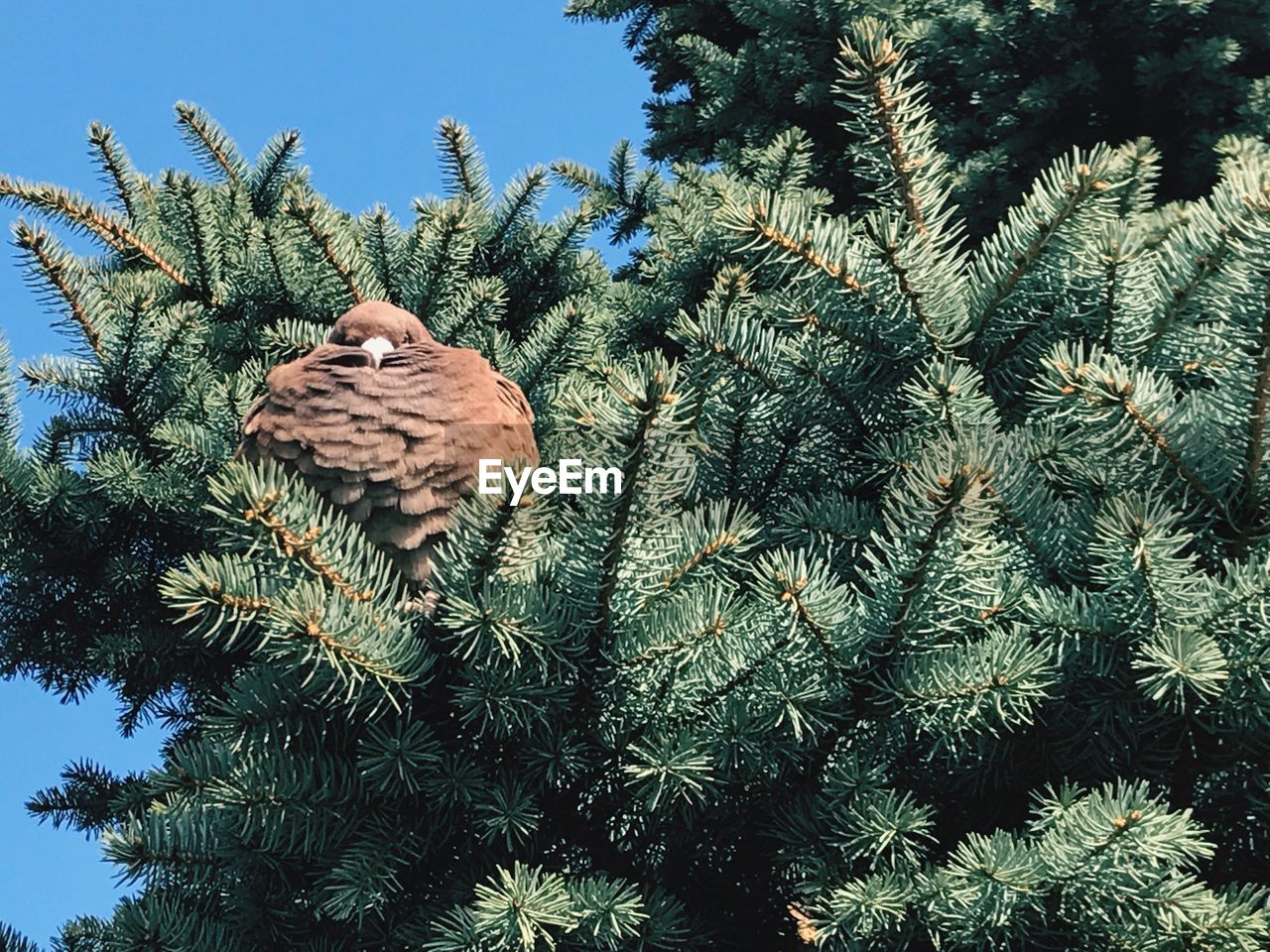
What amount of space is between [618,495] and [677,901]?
56 cm

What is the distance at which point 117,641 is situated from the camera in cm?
309

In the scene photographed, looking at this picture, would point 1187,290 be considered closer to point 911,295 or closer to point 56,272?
point 911,295

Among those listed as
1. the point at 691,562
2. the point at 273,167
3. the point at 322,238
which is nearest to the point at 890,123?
the point at 691,562

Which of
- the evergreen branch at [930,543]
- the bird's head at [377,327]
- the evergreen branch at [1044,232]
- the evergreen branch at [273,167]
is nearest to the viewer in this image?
the evergreen branch at [930,543]

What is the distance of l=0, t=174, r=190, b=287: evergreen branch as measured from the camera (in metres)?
3.15

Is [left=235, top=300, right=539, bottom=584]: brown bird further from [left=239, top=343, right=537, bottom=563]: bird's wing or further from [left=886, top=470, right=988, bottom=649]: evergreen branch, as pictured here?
[left=886, top=470, right=988, bottom=649]: evergreen branch

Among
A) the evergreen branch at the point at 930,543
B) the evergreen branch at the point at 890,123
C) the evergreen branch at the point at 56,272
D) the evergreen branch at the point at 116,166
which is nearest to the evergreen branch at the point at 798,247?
the evergreen branch at the point at 890,123

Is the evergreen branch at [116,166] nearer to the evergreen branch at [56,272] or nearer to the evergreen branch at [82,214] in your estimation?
the evergreen branch at [82,214]

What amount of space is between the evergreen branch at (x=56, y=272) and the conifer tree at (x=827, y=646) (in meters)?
1.18

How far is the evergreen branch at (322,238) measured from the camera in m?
2.97

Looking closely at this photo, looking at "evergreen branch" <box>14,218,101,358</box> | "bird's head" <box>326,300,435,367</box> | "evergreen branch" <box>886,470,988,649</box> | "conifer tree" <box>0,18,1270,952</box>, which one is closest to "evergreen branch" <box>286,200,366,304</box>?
"evergreen branch" <box>14,218,101,358</box>

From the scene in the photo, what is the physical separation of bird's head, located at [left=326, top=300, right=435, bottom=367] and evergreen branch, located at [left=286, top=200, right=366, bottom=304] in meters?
0.55

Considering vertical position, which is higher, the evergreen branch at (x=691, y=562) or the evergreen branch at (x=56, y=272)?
the evergreen branch at (x=56, y=272)

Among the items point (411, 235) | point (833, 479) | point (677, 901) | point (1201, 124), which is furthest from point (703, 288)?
point (1201, 124)
